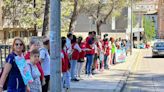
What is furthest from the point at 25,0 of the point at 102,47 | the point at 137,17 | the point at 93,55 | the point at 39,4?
the point at 137,17

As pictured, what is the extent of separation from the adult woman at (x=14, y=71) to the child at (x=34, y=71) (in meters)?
0.63

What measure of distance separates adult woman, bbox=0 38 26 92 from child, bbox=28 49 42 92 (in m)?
0.63

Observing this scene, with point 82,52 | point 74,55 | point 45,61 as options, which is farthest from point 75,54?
point 45,61

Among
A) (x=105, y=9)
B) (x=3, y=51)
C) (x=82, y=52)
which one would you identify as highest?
(x=105, y=9)

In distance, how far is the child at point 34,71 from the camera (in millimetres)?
7672

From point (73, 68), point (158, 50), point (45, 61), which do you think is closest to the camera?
point (45, 61)

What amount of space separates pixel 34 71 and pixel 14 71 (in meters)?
0.85

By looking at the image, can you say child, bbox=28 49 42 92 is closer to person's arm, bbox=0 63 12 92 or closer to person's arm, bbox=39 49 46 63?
person's arm, bbox=0 63 12 92

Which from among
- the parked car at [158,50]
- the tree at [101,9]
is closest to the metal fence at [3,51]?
the parked car at [158,50]

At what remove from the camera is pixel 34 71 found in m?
7.77

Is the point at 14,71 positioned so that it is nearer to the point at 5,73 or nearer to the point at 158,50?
the point at 5,73

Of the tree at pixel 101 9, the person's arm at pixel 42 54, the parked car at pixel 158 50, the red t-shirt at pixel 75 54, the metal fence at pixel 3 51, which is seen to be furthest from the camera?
the tree at pixel 101 9

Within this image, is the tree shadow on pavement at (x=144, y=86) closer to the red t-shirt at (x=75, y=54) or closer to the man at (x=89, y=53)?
the man at (x=89, y=53)

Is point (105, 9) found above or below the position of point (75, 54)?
above
